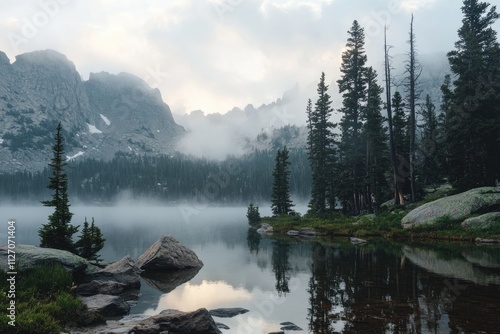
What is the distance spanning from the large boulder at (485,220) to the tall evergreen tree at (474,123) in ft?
25.3

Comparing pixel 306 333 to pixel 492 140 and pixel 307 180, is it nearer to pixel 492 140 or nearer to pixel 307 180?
pixel 492 140

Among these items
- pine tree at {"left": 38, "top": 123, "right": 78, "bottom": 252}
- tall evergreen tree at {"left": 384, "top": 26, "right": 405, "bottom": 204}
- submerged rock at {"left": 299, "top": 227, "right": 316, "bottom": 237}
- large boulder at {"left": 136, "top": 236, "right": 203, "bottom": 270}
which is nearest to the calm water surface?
large boulder at {"left": 136, "top": 236, "right": 203, "bottom": 270}

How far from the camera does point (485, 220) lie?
104ft

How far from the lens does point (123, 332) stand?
10164 mm

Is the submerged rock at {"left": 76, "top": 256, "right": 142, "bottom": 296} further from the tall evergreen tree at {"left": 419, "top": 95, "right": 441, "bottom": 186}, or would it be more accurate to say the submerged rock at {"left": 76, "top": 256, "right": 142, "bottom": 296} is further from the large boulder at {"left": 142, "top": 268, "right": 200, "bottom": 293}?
the tall evergreen tree at {"left": 419, "top": 95, "right": 441, "bottom": 186}

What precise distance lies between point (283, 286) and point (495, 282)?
8888mm

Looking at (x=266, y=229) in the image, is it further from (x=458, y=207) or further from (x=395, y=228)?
(x=458, y=207)

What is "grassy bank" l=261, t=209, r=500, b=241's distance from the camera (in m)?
31.3

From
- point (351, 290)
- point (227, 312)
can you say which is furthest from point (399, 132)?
point (227, 312)

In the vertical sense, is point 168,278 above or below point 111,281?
below

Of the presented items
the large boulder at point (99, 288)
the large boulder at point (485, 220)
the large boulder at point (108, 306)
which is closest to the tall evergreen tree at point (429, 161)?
the large boulder at point (485, 220)

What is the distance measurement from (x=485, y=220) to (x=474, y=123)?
13.0 metres

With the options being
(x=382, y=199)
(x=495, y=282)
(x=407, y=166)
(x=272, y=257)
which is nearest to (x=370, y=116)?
(x=407, y=166)

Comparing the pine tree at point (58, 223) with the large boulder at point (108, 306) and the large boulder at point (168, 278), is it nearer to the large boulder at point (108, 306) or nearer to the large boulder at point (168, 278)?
the large boulder at point (168, 278)
